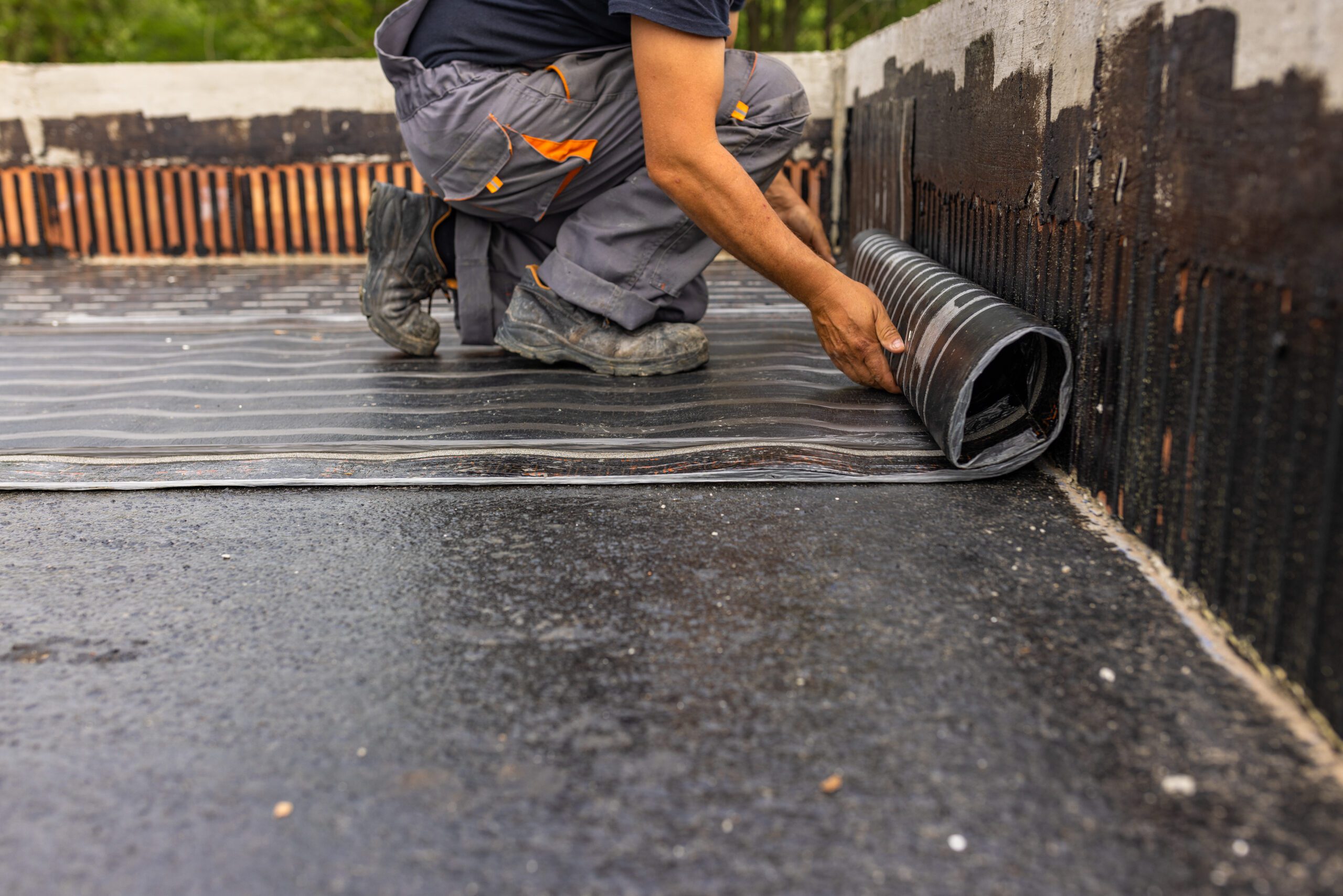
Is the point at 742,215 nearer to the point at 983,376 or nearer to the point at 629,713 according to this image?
the point at 983,376

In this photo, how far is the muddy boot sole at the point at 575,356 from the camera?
2.81m

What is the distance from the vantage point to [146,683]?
135 centimetres

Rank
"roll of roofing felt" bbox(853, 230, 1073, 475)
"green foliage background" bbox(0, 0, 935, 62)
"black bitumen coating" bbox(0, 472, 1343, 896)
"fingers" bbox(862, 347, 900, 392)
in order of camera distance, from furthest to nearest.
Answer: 1. "green foliage background" bbox(0, 0, 935, 62)
2. "fingers" bbox(862, 347, 900, 392)
3. "roll of roofing felt" bbox(853, 230, 1073, 475)
4. "black bitumen coating" bbox(0, 472, 1343, 896)

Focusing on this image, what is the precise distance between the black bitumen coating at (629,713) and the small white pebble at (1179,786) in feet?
0.05

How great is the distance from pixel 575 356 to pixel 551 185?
0.43 meters

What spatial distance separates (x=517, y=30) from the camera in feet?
8.98

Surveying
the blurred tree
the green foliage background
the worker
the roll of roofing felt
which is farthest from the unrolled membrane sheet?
the green foliage background

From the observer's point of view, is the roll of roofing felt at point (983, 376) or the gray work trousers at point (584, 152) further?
the gray work trousers at point (584, 152)

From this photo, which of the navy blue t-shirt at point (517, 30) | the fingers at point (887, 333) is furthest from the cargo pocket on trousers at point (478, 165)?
the fingers at point (887, 333)

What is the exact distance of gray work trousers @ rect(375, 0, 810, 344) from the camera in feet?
9.04

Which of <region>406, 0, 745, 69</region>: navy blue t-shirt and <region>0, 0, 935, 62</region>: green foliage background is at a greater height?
<region>0, 0, 935, 62</region>: green foliage background

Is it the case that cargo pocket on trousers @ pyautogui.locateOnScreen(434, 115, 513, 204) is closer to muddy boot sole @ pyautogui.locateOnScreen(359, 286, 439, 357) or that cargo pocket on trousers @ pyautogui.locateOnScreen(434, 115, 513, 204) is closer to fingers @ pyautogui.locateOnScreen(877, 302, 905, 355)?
muddy boot sole @ pyautogui.locateOnScreen(359, 286, 439, 357)

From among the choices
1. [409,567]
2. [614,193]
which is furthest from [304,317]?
[409,567]

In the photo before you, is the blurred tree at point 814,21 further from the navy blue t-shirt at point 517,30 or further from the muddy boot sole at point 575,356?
the muddy boot sole at point 575,356
